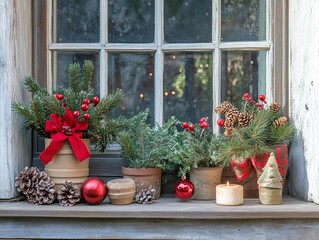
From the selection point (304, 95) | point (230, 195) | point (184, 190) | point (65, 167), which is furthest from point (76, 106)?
point (304, 95)

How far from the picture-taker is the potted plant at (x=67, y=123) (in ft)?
5.03

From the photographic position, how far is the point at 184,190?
1542 mm

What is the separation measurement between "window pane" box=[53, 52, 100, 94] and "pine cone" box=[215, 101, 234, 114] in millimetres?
383

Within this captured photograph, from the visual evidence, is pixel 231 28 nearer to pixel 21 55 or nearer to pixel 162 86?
pixel 162 86

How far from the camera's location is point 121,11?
1760 mm

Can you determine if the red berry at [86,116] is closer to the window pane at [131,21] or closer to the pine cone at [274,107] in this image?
the window pane at [131,21]

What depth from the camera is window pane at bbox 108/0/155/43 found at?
1.75m

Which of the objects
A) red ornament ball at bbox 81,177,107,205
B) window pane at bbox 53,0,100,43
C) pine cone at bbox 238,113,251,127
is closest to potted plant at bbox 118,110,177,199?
red ornament ball at bbox 81,177,107,205

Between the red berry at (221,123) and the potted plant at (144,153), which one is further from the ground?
the red berry at (221,123)

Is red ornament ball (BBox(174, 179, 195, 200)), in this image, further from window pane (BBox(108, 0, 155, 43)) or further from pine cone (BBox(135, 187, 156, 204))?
window pane (BBox(108, 0, 155, 43))

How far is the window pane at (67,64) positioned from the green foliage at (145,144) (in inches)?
8.0

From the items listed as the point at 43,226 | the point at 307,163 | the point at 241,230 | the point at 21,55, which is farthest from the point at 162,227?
the point at 21,55

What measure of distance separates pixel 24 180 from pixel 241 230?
1.96 ft

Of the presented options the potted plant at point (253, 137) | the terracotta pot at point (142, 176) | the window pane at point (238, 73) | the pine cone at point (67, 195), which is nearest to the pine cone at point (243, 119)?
the potted plant at point (253, 137)
